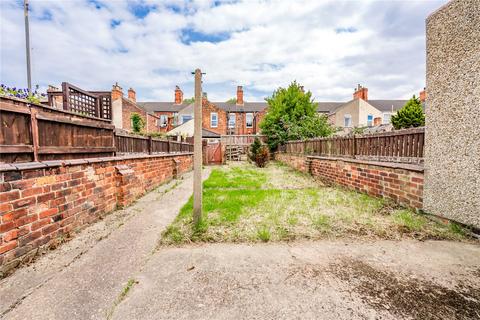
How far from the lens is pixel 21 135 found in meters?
2.64

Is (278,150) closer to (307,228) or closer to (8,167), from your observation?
(307,228)

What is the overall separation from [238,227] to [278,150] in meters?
16.1

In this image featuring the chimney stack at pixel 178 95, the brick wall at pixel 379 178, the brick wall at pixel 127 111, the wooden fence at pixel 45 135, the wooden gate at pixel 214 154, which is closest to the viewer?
the wooden fence at pixel 45 135

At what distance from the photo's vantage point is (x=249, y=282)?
202cm

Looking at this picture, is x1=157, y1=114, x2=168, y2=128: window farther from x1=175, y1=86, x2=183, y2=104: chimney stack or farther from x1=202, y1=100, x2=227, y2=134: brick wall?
x1=202, y1=100, x2=227, y2=134: brick wall

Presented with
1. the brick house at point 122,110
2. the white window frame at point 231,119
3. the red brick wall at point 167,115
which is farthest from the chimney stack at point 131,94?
the white window frame at point 231,119

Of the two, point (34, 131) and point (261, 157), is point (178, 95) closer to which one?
point (261, 157)

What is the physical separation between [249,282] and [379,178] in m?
4.28

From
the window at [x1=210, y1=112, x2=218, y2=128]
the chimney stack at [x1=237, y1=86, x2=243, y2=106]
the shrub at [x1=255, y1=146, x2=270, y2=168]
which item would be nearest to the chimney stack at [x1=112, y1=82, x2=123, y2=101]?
the window at [x1=210, y1=112, x2=218, y2=128]

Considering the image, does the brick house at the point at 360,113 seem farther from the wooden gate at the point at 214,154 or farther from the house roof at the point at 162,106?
the house roof at the point at 162,106

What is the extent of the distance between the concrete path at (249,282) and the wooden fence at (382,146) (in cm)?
207

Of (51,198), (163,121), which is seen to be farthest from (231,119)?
(51,198)

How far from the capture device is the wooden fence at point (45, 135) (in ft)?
8.15

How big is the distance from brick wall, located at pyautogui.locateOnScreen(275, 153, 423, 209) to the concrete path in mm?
1406
